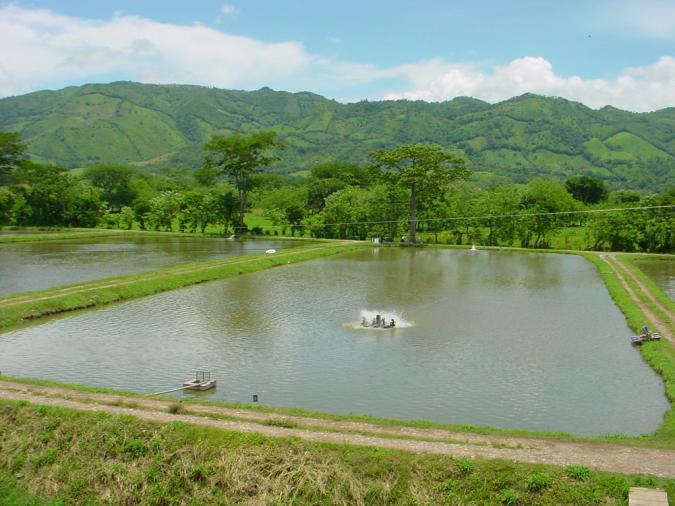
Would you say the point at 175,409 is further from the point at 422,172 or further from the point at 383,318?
the point at 422,172

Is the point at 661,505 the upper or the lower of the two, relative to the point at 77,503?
upper

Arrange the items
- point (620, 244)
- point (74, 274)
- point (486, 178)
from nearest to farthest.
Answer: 1. point (74, 274)
2. point (620, 244)
3. point (486, 178)

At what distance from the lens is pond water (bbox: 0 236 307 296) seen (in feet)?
140

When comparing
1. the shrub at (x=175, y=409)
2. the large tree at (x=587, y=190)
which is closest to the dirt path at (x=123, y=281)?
the shrub at (x=175, y=409)

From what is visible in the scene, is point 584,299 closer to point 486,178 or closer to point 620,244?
point 620,244

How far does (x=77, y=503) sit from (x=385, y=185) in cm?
6790

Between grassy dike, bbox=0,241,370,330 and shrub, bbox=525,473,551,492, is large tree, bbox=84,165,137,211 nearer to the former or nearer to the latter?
grassy dike, bbox=0,241,370,330

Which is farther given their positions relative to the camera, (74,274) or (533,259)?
(533,259)

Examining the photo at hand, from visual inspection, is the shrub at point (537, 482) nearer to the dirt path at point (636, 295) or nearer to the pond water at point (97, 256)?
the dirt path at point (636, 295)

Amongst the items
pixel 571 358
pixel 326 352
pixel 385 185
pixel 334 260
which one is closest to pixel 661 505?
pixel 571 358

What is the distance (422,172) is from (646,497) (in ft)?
199

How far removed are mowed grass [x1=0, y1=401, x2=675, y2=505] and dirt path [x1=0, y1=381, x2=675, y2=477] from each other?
480mm

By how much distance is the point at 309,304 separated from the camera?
35.1 metres

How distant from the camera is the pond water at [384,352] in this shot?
19359 millimetres
